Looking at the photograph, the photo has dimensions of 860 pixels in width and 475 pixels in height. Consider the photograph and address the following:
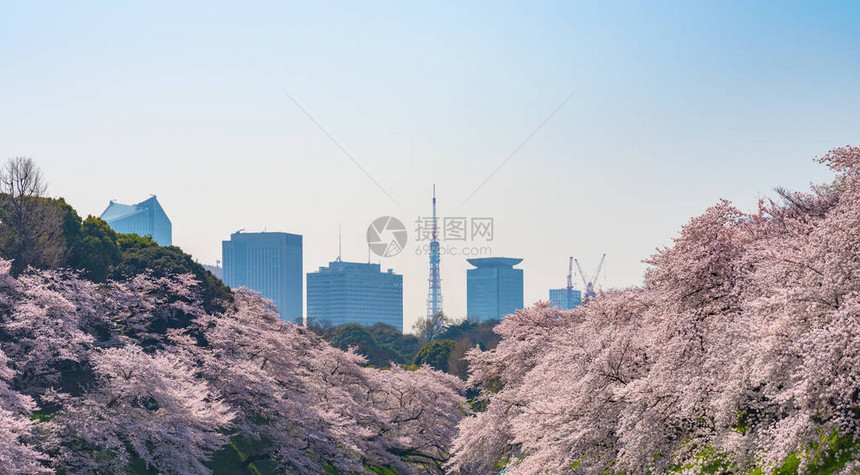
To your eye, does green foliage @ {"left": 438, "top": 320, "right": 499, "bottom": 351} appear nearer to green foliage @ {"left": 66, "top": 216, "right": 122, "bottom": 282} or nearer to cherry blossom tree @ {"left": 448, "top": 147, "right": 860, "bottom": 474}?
green foliage @ {"left": 66, "top": 216, "right": 122, "bottom": 282}

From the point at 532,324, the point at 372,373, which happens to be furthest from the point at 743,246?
the point at 372,373

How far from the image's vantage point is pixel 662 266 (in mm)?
23453

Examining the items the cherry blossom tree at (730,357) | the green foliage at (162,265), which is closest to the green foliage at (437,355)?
the green foliage at (162,265)

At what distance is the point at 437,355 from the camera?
10438 centimetres

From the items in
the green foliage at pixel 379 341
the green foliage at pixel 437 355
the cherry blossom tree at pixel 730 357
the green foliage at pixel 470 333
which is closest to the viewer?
the cherry blossom tree at pixel 730 357

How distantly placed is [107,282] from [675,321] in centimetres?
3835

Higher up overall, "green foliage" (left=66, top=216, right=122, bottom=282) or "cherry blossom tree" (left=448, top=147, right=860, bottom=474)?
"green foliage" (left=66, top=216, right=122, bottom=282)

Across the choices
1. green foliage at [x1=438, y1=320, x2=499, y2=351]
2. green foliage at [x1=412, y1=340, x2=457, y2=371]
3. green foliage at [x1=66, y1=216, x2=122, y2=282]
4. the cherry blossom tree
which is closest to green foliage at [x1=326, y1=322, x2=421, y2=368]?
green foliage at [x1=412, y1=340, x2=457, y2=371]

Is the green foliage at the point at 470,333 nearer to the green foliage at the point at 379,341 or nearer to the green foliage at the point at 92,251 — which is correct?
the green foliage at the point at 379,341

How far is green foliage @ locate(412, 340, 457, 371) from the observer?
103 m

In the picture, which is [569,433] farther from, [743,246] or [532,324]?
[532,324]

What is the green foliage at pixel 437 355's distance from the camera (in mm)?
103069

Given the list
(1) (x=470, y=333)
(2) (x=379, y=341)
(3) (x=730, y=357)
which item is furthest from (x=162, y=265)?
(2) (x=379, y=341)

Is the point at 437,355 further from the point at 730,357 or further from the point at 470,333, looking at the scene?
the point at 730,357
